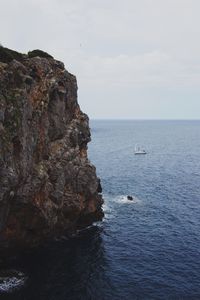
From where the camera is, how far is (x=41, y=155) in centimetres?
6419

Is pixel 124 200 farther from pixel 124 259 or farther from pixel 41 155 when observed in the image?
pixel 41 155

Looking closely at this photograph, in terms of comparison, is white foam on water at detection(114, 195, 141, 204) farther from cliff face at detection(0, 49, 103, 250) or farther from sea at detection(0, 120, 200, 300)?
cliff face at detection(0, 49, 103, 250)

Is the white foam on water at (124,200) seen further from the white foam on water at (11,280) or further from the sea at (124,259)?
the white foam on water at (11,280)

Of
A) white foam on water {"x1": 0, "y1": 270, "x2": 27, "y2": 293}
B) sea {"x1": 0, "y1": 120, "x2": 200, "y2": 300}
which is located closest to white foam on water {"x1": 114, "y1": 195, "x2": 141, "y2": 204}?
sea {"x1": 0, "y1": 120, "x2": 200, "y2": 300}

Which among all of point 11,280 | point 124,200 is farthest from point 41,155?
point 124,200

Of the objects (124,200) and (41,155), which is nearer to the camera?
(41,155)

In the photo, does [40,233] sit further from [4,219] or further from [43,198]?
[4,219]

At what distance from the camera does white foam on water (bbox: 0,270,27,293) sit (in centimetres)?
5271

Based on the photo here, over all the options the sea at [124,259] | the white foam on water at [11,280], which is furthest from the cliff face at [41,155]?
the white foam on water at [11,280]

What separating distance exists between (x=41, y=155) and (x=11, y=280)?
19920mm

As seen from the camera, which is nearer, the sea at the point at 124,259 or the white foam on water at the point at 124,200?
the sea at the point at 124,259

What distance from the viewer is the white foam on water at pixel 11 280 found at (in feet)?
173

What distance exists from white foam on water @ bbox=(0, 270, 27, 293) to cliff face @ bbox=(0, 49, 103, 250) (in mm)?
5218

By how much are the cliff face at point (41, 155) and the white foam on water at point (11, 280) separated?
17.1 feet
